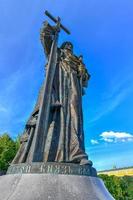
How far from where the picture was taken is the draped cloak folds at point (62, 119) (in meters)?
6.61

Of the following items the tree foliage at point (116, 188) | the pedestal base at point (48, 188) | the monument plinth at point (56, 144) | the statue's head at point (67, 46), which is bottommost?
the pedestal base at point (48, 188)

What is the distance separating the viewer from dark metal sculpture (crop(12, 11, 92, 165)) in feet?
21.4

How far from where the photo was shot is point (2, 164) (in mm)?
25672

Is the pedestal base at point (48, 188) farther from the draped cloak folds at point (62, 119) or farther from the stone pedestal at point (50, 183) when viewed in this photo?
the draped cloak folds at point (62, 119)

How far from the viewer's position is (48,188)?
5.48m

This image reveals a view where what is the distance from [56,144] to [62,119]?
2.08 feet

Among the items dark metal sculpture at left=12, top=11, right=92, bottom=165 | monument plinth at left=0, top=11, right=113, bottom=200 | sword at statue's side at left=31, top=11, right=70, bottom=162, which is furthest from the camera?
dark metal sculpture at left=12, top=11, right=92, bottom=165

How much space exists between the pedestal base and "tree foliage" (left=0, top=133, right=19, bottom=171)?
2046 cm

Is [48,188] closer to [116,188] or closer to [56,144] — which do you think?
[56,144]

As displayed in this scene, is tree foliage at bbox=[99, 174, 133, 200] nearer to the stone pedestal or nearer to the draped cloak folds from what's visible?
the draped cloak folds

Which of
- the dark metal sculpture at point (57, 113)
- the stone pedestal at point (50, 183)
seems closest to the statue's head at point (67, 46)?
the dark metal sculpture at point (57, 113)

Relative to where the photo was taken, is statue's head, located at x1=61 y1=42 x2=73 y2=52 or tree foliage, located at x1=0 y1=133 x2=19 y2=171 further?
tree foliage, located at x1=0 y1=133 x2=19 y2=171

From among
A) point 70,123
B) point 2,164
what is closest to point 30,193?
point 70,123

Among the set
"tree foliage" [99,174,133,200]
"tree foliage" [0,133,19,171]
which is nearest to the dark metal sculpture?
"tree foliage" [0,133,19,171]
